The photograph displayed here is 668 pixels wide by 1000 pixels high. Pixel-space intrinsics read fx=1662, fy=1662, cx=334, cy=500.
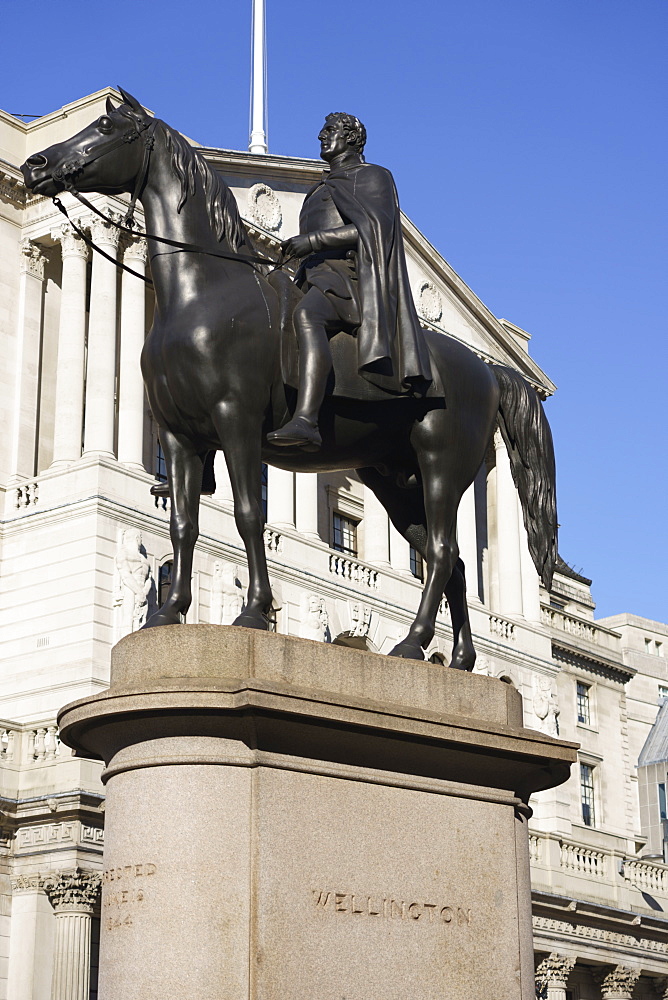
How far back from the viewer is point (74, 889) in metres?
33.3

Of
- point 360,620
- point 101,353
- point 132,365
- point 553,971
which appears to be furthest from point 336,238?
point 553,971

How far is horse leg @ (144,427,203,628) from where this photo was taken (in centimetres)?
1083

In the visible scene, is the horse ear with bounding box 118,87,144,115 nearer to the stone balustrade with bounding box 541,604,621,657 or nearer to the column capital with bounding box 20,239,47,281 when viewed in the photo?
the column capital with bounding box 20,239,47,281

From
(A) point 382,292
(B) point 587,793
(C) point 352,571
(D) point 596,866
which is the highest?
(C) point 352,571

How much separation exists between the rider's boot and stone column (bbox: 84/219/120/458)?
2910cm

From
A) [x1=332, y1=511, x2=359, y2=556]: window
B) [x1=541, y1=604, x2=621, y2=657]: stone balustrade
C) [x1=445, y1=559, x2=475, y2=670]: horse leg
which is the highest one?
[x1=541, y1=604, x2=621, y2=657]: stone balustrade

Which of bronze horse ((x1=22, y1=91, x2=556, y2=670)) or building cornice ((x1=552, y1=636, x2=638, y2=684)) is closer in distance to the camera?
bronze horse ((x1=22, y1=91, x2=556, y2=670))

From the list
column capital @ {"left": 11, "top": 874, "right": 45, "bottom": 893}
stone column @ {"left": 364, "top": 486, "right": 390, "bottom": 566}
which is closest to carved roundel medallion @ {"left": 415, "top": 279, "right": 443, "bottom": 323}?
stone column @ {"left": 364, "top": 486, "right": 390, "bottom": 566}

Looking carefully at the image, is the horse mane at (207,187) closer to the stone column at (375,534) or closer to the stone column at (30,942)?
the stone column at (30,942)

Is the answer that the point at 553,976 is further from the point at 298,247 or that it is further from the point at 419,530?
the point at 298,247

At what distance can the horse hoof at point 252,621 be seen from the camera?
10.3 m

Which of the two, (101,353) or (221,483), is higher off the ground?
(101,353)

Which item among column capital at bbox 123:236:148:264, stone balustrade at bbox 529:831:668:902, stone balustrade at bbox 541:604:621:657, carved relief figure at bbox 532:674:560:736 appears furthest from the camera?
stone balustrade at bbox 541:604:621:657

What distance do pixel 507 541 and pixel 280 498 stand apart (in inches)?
468
